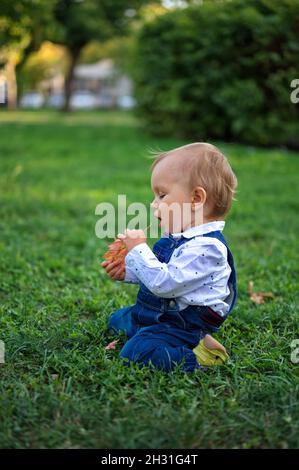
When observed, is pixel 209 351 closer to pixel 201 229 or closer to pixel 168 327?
pixel 168 327

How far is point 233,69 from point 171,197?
9323mm

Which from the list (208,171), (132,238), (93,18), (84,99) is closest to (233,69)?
(208,171)

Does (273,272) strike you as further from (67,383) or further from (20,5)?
(20,5)

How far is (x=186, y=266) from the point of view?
235 cm

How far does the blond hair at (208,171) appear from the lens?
7.88 ft

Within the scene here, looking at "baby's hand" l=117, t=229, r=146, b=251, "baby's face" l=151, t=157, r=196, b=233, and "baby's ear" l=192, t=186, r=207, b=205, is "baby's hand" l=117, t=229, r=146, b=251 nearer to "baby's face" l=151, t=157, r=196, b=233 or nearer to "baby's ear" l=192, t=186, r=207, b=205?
"baby's face" l=151, t=157, r=196, b=233

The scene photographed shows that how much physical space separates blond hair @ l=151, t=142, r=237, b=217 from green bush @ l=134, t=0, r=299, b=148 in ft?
28.5

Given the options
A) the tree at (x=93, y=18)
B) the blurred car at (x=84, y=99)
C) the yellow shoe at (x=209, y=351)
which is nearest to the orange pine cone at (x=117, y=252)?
the yellow shoe at (x=209, y=351)

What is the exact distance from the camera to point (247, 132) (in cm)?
1139

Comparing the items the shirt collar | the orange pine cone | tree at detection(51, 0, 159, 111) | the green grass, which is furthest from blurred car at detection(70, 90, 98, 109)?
the shirt collar

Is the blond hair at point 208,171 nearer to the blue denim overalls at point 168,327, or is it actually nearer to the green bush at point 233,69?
the blue denim overalls at point 168,327

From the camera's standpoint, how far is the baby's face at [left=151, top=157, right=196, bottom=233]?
2412 mm

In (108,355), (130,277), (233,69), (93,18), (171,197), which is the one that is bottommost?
(93,18)

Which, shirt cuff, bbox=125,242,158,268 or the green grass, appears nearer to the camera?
the green grass
